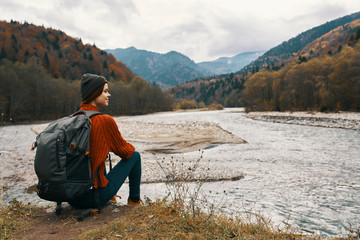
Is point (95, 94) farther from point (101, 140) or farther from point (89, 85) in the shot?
point (101, 140)

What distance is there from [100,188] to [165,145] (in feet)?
38.7

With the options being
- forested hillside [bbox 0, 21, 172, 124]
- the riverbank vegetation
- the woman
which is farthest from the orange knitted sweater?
forested hillside [bbox 0, 21, 172, 124]

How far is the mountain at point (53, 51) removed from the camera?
8650 cm

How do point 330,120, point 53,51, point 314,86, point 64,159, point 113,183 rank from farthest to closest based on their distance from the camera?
point 53,51 → point 314,86 → point 330,120 → point 113,183 → point 64,159

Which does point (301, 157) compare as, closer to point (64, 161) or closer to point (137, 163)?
Answer: point (137, 163)

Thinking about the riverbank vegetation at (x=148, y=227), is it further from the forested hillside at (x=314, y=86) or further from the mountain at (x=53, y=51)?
the mountain at (x=53, y=51)

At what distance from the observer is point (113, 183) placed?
3.24 meters

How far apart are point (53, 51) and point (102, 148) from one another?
121 m

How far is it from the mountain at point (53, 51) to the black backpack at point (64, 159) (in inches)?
3554

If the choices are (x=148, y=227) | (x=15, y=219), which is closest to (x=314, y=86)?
(x=148, y=227)

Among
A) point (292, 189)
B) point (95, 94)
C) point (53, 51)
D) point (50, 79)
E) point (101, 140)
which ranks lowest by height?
point (292, 189)

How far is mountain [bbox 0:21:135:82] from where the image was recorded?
3406 inches

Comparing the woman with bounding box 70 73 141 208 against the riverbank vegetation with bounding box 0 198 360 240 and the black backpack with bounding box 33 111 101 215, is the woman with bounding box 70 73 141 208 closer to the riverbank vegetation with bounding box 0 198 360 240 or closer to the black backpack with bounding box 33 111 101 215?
the black backpack with bounding box 33 111 101 215

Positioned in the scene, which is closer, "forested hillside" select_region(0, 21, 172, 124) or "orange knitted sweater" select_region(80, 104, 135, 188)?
"orange knitted sweater" select_region(80, 104, 135, 188)
